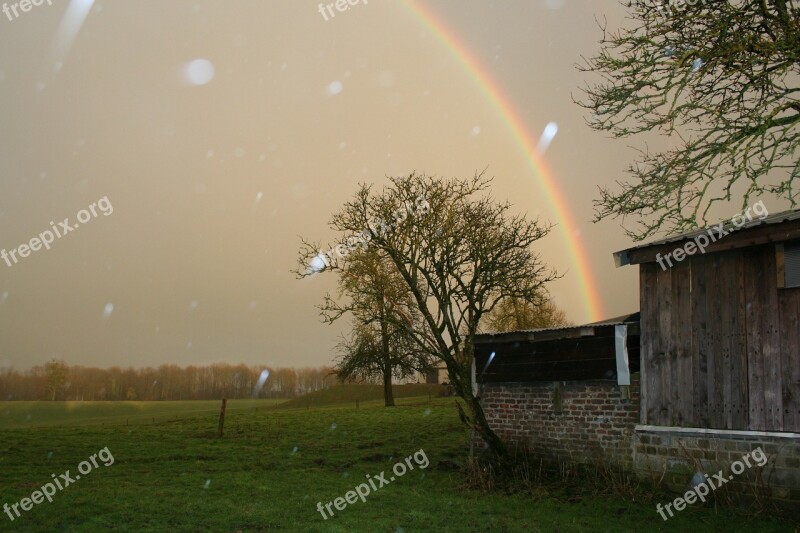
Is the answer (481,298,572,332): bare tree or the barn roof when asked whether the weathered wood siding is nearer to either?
the barn roof

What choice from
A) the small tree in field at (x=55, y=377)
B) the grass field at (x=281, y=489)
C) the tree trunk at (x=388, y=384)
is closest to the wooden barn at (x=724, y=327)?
the grass field at (x=281, y=489)

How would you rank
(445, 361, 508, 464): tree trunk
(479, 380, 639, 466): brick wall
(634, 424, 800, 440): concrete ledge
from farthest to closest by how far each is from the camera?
(445, 361, 508, 464): tree trunk < (479, 380, 639, 466): brick wall < (634, 424, 800, 440): concrete ledge

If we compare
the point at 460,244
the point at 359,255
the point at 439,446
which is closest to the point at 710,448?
the point at 460,244

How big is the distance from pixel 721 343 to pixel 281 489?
396 inches

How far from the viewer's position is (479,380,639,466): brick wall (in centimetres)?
1320

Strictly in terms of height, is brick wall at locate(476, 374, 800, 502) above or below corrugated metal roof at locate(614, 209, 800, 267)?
below

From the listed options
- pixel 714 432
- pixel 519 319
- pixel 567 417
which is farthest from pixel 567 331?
pixel 519 319

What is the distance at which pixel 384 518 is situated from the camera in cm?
1184

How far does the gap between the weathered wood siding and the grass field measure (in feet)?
→ 5.81

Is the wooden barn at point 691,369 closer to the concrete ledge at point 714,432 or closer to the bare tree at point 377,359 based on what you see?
the concrete ledge at point 714,432

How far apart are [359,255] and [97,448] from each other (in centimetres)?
1427

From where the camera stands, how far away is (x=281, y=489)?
14914 mm

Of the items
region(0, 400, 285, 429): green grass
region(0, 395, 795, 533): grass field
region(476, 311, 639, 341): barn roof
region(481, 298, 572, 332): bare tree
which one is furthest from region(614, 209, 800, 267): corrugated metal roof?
region(0, 400, 285, 429): green grass

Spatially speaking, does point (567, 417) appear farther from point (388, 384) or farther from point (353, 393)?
point (353, 393)
